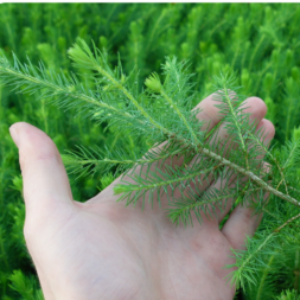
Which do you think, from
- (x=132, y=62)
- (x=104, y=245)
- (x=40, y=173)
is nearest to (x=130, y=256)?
(x=104, y=245)

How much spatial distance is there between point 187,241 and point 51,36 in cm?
157

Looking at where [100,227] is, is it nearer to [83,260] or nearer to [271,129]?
[83,260]

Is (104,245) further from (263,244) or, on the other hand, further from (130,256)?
(263,244)

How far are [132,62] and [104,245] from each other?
130cm

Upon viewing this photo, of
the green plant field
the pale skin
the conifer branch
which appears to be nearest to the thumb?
the pale skin

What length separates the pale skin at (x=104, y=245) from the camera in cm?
84

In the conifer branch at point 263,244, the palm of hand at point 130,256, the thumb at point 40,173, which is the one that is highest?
the thumb at point 40,173

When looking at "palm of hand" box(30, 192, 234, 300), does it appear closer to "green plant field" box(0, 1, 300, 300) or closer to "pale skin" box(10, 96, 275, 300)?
"pale skin" box(10, 96, 275, 300)

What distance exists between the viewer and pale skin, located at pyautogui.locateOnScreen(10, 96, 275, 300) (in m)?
0.84

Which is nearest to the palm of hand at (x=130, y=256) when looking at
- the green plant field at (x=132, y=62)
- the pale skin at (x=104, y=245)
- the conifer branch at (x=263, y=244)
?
the pale skin at (x=104, y=245)

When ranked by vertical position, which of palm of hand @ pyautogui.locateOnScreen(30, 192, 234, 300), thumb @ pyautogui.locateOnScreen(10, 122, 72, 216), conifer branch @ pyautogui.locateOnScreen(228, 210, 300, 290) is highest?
thumb @ pyautogui.locateOnScreen(10, 122, 72, 216)

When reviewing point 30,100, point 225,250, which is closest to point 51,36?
point 30,100

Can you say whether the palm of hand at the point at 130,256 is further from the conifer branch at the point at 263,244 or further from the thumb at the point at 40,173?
the conifer branch at the point at 263,244

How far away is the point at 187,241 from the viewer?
112 cm
